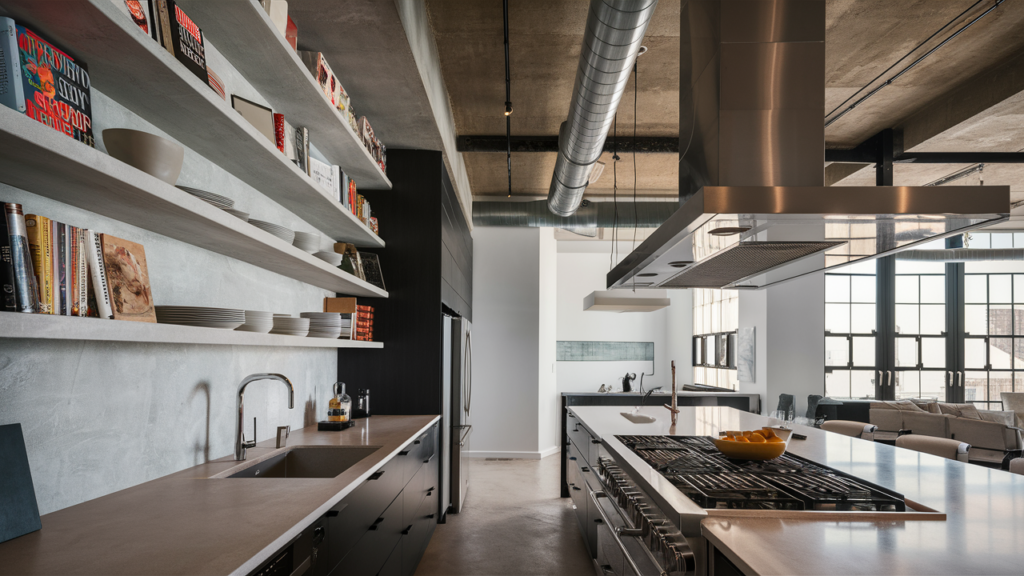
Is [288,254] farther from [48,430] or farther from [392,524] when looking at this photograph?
[392,524]

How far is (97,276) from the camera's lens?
4.80 feet

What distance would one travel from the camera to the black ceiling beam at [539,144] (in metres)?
5.60

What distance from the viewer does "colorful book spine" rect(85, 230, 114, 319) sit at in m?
1.45

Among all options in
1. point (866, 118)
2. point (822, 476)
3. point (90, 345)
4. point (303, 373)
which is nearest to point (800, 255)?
point (822, 476)

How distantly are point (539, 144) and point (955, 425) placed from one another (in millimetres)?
4964

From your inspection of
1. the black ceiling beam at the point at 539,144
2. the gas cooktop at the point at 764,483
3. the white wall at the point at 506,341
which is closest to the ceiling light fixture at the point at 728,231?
the gas cooktop at the point at 764,483

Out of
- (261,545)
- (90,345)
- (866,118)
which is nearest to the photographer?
(261,545)

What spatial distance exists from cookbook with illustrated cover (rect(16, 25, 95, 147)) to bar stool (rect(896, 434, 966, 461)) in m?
3.96

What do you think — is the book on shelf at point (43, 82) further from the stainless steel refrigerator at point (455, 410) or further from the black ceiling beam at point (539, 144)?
the black ceiling beam at point (539, 144)

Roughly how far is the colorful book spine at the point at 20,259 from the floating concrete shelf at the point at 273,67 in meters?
1.06

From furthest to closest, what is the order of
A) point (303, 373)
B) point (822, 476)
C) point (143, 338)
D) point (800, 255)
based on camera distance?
point (303, 373), point (800, 255), point (822, 476), point (143, 338)

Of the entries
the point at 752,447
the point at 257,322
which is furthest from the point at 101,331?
the point at 752,447

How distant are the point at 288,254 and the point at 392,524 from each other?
1.29 meters

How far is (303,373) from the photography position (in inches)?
137
